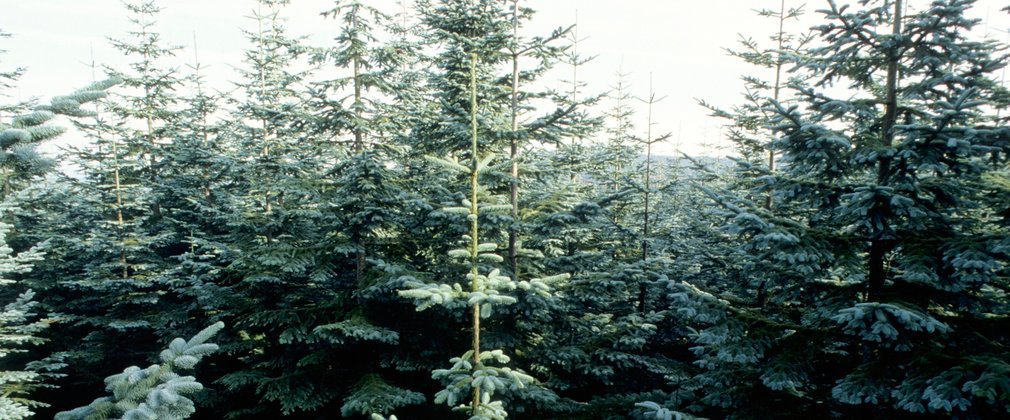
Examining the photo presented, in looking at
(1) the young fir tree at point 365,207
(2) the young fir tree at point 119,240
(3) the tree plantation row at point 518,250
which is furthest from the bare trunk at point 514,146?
(2) the young fir tree at point 119,240

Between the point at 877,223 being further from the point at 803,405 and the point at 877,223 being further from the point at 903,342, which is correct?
the point at 803,405

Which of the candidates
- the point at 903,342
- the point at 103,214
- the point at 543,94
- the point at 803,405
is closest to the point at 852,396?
the point at 903,342

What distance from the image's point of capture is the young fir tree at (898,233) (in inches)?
207

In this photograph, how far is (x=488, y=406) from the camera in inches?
174

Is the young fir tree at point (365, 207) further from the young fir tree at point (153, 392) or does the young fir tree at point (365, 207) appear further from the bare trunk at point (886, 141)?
the bare trunk at point (886, 141)

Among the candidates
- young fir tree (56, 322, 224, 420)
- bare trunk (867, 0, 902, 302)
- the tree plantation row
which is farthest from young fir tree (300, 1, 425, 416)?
bare trunk (867, 0, 902, 302)

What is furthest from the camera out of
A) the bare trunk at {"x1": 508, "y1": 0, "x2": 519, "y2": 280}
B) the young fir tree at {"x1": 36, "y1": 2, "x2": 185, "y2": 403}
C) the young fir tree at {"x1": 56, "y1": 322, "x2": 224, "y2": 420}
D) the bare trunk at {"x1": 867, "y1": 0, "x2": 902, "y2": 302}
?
the young fir tree at {"x1": 36, "y1": 2, "x2": 185, "y2": 403}

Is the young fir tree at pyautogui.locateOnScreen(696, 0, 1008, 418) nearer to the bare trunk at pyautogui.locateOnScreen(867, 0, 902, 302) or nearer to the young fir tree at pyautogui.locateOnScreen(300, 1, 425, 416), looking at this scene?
the bare trunk at pyautogui.locateOnScreen(867, 0, 902, 302)

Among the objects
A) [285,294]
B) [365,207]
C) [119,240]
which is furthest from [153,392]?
[119,240]

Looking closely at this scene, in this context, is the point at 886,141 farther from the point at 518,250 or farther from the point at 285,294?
the point at 285,294

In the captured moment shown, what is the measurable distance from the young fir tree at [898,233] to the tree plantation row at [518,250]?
0.15ft

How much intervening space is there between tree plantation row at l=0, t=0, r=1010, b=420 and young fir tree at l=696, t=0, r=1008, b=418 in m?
0.05

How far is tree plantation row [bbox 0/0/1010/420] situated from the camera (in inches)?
211

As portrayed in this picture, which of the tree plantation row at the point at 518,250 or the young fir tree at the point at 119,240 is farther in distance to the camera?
the young fir tree at the point at 119,240
